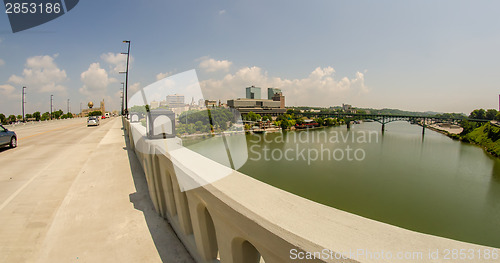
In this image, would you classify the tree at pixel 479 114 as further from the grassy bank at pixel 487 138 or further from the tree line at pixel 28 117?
the tree line at pixel 28 117

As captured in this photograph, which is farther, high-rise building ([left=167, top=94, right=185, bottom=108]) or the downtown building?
the downtown building

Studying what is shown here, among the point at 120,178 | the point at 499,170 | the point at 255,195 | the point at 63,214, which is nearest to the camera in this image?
the point at 255,195

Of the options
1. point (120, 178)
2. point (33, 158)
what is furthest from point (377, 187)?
point (33, 158)

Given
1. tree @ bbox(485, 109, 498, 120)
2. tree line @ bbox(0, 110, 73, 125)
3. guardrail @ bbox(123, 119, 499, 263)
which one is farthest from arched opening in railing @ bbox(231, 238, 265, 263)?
tree @ bbox(485, 109, 498, 120)

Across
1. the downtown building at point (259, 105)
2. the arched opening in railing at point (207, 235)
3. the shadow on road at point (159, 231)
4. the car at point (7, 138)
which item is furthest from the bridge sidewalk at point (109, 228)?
the downtown building at point (259, 105)

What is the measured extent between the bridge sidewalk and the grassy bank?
5080 cm

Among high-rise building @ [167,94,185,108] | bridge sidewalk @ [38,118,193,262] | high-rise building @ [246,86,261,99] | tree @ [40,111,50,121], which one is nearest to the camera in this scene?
bridge sidewalk @ [38,118,193,262]

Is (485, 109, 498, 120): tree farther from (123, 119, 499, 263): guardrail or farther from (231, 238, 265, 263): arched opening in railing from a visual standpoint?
(231, 238, 265, 263): arched opening in railing

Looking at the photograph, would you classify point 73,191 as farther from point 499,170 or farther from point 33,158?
point 499,170

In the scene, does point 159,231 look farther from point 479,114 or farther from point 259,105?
point 479,114

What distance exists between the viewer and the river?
45.0 ft

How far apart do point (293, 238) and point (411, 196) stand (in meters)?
21.4

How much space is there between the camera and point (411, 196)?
17.3 m

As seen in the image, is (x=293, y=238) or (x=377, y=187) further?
(x=377, y=187)
